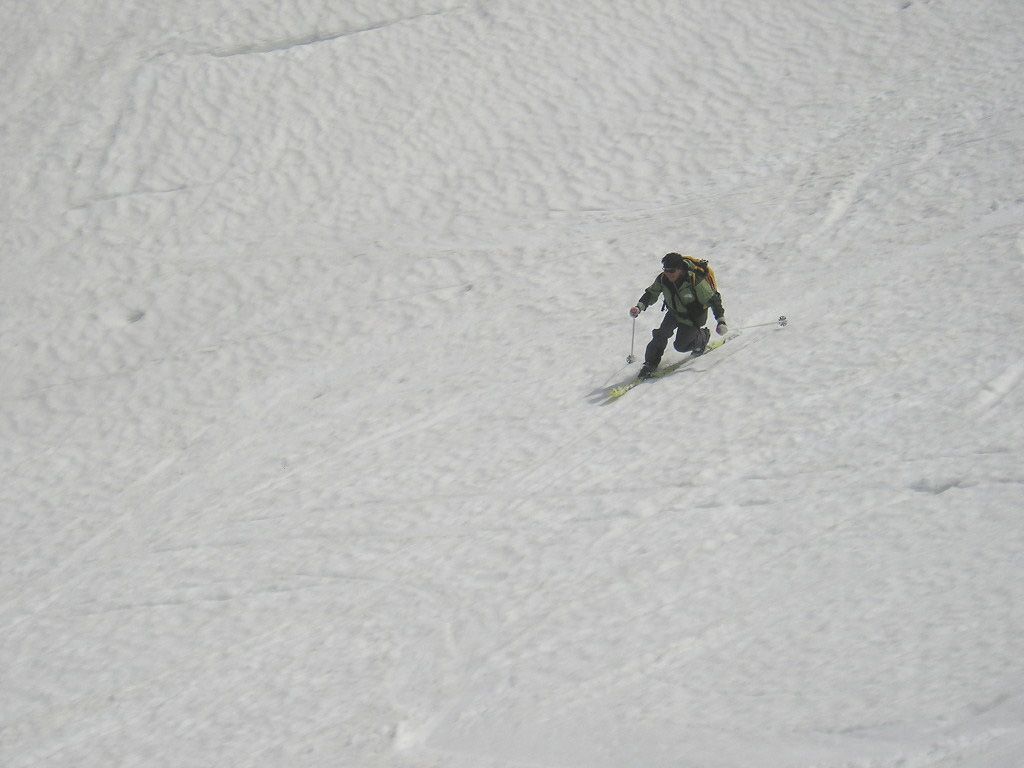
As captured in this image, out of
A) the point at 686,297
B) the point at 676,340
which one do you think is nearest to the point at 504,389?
the point at 676,340

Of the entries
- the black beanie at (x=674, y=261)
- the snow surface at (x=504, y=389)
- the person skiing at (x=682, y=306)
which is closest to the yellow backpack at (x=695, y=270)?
the person skiing at (x=682, y=306)

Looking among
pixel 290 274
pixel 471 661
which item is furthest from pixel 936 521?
pixel 290 274

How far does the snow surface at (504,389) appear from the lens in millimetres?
7754

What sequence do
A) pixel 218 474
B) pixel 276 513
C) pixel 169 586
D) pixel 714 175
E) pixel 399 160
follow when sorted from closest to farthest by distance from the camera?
pixel 169 586, pixel 276 513, pixel 218 474, pixel 714 175, pixel 399 160

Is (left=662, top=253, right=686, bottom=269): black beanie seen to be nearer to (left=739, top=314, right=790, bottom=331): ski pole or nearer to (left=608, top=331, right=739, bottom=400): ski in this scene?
(left=608, top=331, right=739, bottom=400): ski

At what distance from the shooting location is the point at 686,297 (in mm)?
11305

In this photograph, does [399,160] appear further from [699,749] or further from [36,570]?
[699,749]

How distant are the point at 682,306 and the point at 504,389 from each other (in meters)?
2.40

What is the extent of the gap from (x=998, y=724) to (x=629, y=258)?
961 cm

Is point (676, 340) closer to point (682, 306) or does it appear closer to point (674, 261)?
point (682, 306)

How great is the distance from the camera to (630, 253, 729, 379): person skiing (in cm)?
1113

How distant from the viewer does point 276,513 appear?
11531 millimetres

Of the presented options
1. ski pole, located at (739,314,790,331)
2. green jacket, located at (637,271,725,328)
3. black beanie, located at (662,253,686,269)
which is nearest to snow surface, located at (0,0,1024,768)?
ski pole, located at (739,314,790,331)

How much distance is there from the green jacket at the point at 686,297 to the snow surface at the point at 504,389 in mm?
676
